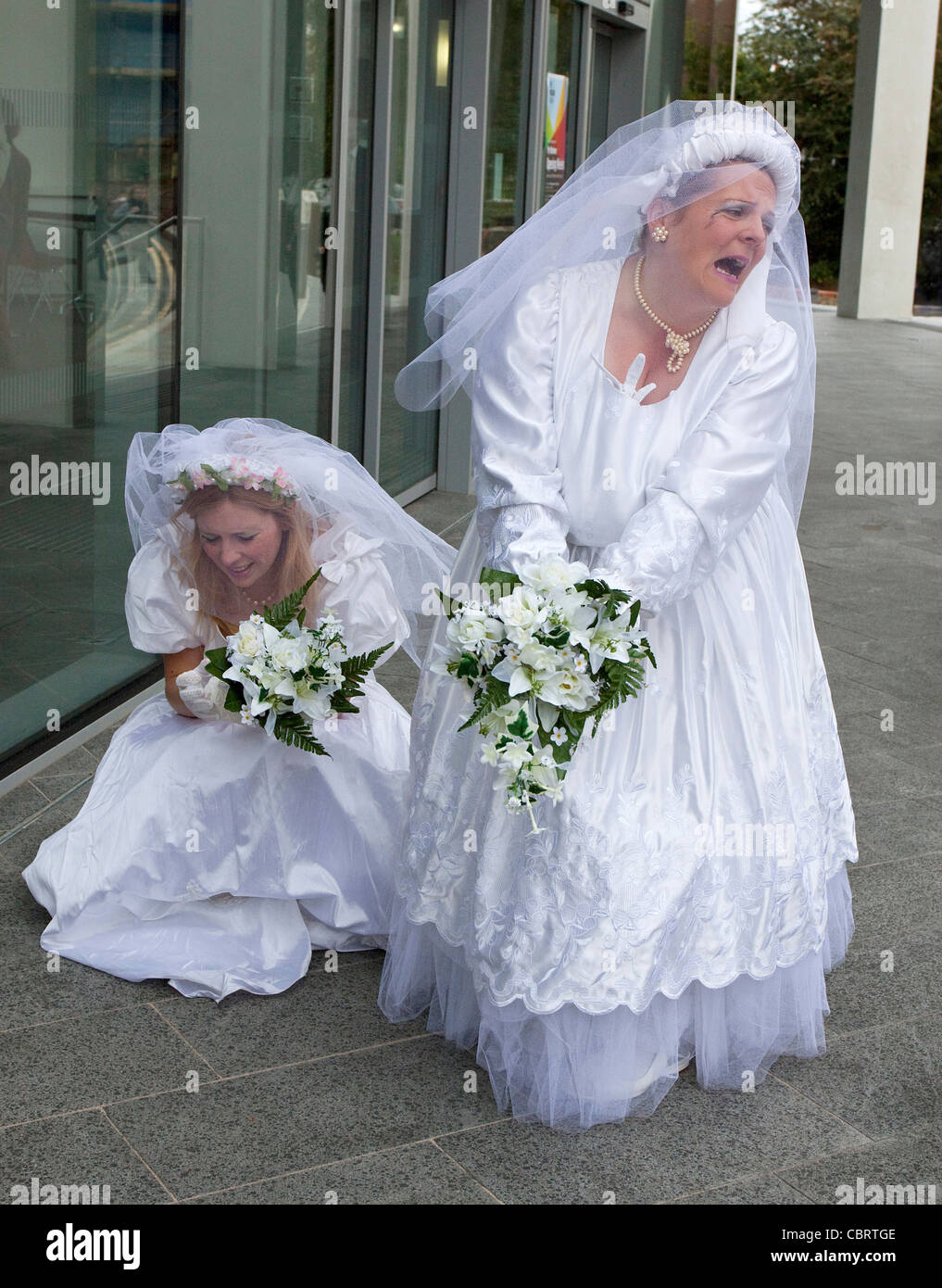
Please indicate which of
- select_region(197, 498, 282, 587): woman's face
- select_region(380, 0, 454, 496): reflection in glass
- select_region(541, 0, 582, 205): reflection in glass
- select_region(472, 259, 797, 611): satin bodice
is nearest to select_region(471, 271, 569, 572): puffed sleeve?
select_region(472, 259, 797, 611): satin bodice

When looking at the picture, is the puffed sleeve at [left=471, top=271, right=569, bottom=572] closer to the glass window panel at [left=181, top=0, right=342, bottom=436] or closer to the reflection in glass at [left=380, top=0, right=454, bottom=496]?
the glass window panel at [left=181, top=0, right=342, bottom=436]

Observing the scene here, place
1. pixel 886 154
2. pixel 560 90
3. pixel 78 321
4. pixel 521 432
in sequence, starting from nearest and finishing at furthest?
pixel 521 432 → pixel 78 321 → pixel 560 90 → pixel 886 154

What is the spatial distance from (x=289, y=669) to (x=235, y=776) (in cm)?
39

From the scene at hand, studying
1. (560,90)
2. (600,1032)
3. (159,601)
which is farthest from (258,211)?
(560,90)

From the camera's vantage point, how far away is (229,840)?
340cm

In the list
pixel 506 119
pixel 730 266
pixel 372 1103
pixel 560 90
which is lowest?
pixel 372 1103

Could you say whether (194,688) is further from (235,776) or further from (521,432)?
(521,432)

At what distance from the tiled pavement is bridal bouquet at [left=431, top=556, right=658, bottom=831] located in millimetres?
715

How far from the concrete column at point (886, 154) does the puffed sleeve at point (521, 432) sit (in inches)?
851

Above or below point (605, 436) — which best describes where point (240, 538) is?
below

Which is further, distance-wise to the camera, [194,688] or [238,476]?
[194,688]

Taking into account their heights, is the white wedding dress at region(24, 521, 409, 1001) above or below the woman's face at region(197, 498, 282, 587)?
below

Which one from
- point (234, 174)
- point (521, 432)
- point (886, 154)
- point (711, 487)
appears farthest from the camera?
point (886, 154)

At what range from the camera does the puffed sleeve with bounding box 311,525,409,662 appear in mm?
3418
